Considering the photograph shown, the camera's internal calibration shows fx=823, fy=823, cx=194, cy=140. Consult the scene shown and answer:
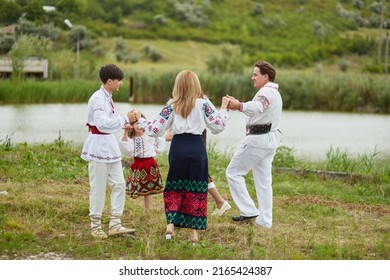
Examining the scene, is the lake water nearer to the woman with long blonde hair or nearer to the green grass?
the green grass

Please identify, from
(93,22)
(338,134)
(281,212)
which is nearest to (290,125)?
(338,134)

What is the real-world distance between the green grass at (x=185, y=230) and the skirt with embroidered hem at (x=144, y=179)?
0.25m

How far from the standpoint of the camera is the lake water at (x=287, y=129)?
16062mm

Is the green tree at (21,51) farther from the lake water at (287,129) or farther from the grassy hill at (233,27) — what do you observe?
the lake water at (287,129)

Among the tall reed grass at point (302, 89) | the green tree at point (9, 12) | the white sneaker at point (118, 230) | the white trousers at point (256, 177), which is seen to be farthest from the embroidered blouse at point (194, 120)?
the tall reed grass at point (302, 89)

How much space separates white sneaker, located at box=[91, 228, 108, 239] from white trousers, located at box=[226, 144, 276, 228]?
165 cm

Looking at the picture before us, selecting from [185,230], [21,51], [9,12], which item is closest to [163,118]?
[185,230]

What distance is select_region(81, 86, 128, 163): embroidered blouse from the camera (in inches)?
310

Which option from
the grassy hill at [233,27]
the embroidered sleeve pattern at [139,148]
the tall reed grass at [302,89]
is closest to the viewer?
the embroidered sleeve pattern at [139,148]

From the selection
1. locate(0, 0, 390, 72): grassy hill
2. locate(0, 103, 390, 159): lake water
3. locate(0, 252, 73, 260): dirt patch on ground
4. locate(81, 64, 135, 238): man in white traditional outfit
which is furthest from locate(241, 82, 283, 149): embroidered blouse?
locate(0, 0, 390, 72): grassy hill

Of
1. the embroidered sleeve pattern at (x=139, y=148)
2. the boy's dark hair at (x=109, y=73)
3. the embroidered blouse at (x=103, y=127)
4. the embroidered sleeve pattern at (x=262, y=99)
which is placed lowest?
the embroidered sleeve pattern at (x=139, y=148)

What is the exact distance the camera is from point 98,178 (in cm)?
805

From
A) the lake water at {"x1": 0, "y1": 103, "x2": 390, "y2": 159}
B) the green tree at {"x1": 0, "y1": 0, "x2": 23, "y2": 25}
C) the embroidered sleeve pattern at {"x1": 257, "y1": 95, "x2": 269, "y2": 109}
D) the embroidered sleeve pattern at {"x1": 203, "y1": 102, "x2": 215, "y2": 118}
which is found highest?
the green tree at {"x1": 0, "y1": 0, "x2": 23, "y2": 25}

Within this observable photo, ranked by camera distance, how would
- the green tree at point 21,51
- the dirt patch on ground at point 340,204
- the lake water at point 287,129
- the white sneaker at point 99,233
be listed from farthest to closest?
the green tree at point 21,51, the lake water at point 287,129, the dirt patch on ground at point 340,204, the white sneaker at point 99,233
